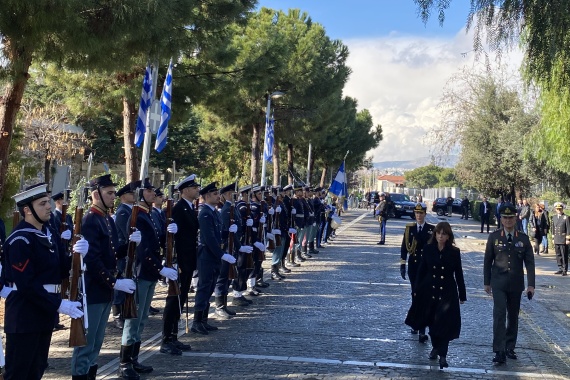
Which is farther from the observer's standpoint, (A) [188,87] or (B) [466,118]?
(B) [466,118]

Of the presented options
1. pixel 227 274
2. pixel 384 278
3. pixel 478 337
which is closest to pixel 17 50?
pixel 227 274

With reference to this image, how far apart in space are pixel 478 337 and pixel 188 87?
380 inches

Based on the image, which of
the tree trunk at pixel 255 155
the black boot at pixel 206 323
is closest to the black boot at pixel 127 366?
the black boot at pixel 206 323

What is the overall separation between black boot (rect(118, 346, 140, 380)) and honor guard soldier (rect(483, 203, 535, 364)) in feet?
13.5

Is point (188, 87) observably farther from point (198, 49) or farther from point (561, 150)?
point (561, 150)

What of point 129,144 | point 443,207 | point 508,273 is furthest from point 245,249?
point 443,207

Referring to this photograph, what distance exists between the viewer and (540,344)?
9297mm

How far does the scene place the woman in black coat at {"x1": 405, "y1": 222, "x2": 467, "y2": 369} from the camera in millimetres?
7828

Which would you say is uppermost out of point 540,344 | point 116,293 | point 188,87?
point 188,87

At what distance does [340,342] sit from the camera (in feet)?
28.6

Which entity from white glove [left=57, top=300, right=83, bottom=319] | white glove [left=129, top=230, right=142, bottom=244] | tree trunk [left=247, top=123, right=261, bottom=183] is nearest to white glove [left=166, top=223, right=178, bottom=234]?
white glove [left=129, top=230, right=142, bottom=244]

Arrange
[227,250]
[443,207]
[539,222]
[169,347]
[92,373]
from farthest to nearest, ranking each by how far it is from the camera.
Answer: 1. [443,207]
2. [539,222]
3. [227,250]
4. [169,347]
5. [92,373]

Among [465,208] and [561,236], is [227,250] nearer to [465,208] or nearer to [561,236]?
[561,236]

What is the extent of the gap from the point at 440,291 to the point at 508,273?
0.94 m
